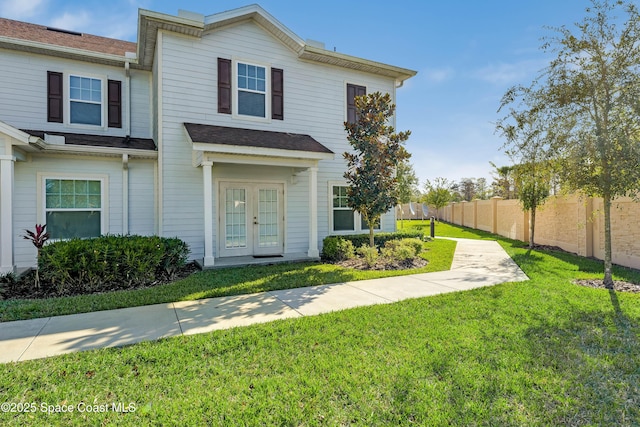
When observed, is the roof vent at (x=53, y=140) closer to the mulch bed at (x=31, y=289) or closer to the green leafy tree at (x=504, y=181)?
the mulch bed at (x=31, y=289)

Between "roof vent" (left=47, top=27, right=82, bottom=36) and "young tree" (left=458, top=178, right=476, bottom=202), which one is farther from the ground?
"roof vent" (left=47, top=27, right=82, bottom=36)

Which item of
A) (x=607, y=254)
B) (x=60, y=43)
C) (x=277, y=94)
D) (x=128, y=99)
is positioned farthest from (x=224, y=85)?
(x=607, y=254)

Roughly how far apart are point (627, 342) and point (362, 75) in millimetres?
10467

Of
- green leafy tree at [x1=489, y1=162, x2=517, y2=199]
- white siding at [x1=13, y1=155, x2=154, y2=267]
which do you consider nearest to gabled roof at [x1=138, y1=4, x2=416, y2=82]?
white siding at [x1=13, y1=155, x2=154, y2=267]

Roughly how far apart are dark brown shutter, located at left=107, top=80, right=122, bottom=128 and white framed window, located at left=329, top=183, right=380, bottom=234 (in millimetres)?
6891

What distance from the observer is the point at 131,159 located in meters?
9.16

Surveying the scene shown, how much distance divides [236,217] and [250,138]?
245cm

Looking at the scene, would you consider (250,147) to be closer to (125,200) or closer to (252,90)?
(252,90)

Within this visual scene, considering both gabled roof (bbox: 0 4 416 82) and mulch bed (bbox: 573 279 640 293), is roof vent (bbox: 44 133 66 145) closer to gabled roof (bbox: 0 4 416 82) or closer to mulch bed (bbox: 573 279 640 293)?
gabled roof (bbox: 0 4 416 82)

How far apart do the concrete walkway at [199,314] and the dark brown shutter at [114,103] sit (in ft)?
23.1

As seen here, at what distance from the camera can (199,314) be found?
196 inches

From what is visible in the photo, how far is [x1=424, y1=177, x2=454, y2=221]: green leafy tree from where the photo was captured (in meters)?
30.1

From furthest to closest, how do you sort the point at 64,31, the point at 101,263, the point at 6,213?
the point at 64,31
the point at 6,213
the point at 101,263

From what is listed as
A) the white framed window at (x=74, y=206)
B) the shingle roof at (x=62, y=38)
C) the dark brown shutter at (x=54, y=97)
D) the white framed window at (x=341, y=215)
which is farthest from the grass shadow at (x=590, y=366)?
the shingle roof at (x=62, y=38)
